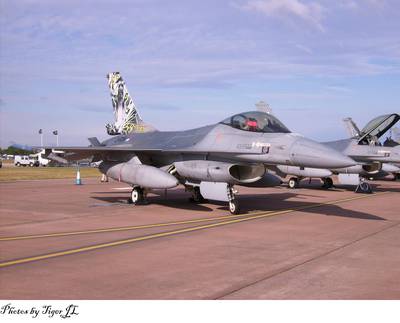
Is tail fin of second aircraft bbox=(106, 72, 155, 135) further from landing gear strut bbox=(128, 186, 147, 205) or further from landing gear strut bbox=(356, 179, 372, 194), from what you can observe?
landing gear strut bbox=(356, 179, 372, 194)

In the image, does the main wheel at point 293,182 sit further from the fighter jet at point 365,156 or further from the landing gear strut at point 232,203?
the landing gear strut at point 232,203

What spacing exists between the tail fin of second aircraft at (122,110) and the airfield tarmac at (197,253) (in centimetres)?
571

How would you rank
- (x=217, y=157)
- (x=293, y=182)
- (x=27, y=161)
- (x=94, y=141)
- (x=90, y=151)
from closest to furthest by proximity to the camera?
(x=217, y=157)
(x=90, y=151)
(x=94, y=141)
(x=293, y=182)
(x=27, y=161)

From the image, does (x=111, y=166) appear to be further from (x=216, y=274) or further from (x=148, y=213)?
(x=216, y=274)

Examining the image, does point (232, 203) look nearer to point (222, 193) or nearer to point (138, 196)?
point (222, 193)

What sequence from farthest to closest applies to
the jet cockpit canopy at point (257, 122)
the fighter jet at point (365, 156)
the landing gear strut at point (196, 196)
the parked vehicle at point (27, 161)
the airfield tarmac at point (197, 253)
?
1. the parked vehicle at point (27, 161)
2. the fighter jet at point (365, 156)
3. the landing gear strut at point (196, 196)
4. the jet cockpit canopy at point (257, 122)
5. the airfield tarmac at point (197, 253)

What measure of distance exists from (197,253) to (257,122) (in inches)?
219

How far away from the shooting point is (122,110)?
62.4 ft

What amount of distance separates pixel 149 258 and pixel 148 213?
5.64m

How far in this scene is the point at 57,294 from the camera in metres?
4.87

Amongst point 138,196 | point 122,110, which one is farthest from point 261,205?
point 122,110

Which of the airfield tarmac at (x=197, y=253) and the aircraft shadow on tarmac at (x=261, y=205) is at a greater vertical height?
the airfield tarmac at (x=197, y=253)

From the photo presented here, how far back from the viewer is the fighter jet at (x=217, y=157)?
1075 cm

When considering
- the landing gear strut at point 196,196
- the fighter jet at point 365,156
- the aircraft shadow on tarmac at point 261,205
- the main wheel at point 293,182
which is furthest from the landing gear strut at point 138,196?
the main wheel at point 293,182
